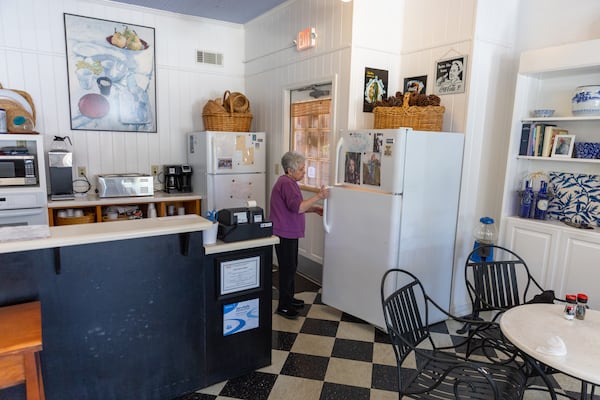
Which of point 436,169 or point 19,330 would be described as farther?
point 436,169

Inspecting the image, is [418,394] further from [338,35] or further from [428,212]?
[338,35]

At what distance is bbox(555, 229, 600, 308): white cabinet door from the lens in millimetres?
2615

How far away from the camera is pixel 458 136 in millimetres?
3025

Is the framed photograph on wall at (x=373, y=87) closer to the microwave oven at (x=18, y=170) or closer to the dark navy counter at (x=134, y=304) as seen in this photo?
the dark navy counter at (x=134, y=304)

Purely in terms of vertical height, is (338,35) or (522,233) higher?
(338,35)

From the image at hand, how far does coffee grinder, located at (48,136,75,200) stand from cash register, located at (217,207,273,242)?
236cm

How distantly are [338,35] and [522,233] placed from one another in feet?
7.52

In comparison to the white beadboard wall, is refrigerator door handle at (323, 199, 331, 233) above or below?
below

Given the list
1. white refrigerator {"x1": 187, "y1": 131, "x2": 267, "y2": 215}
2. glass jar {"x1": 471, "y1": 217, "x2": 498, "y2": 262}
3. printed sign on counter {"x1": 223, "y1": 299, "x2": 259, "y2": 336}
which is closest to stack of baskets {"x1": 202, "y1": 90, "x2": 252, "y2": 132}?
white refrigerator {"x1": 187, "y1": 131, "x2": 267, "y2": 215}

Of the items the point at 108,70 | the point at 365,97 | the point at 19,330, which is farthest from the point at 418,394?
the point at 108,70

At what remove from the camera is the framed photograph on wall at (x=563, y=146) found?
9.27 ft

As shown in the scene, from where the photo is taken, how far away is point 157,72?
454 centimetres

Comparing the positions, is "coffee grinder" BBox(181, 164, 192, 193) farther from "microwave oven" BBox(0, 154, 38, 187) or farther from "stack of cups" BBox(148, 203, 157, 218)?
"microwave oven" BBox(0, 154, 38, 187)

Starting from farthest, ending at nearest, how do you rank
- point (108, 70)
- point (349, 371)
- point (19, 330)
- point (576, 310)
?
point (108, 70) → point (349, 371) → point (576, 310) → point (19, 330)
